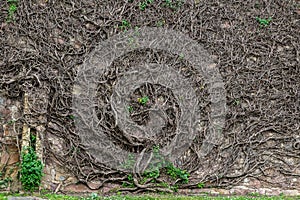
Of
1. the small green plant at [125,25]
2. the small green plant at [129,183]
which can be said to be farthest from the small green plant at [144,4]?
the small green plant at [129,183]

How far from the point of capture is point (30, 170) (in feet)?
17.9

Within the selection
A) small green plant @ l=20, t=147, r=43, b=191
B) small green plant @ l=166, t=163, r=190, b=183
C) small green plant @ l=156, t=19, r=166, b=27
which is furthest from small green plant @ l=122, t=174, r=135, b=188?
small green plant @ l=156, t=19, r=166, b=27

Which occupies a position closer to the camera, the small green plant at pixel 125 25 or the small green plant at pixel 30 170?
the small green plant at pixel 30 170

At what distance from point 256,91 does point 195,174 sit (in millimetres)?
1850

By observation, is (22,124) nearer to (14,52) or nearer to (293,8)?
(14,52)

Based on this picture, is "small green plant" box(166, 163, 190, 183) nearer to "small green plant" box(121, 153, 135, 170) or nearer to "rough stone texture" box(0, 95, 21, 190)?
"small green plant" box(121, 153, 135, 170)

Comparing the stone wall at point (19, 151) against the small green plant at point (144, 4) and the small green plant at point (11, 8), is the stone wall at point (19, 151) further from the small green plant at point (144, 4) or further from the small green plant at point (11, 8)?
the small green plant at point (144, 4)

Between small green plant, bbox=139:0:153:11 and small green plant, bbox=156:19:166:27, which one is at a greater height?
small green plant, bbox=139:0:153:11

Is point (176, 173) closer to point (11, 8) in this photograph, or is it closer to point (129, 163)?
point (129, 163)

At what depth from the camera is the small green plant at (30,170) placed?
214 inches

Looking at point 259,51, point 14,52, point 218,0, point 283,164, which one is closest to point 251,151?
point 283,164

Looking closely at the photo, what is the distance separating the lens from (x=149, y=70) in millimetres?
6641

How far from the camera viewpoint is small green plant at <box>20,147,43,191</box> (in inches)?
214

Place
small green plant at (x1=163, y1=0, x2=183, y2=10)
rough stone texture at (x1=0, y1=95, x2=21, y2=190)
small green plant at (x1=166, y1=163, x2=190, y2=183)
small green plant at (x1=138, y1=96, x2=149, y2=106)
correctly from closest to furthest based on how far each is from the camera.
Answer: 1. rough stone texture at (x1=0, y1=95, x2=21, y2=190)
2. small green plant at (x1=166, y1=163, x2=190, y2=183)
3. small green plant at (x1=138, y1=96, x2=149, y2=106)
4. small green plant at (x1=163, y1=0, x2=183, y2=10)
